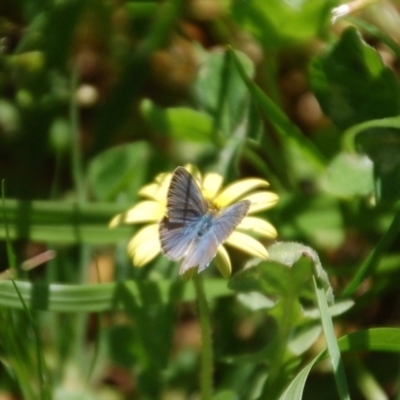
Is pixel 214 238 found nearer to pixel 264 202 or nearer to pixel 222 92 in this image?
pixel 264 202

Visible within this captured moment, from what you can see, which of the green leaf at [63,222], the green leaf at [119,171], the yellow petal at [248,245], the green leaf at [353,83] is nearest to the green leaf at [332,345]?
the yellow petal at [248,245]

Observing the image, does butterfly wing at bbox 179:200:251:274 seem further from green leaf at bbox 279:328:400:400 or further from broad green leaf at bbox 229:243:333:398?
green leaf at bbox 279:328:400:400

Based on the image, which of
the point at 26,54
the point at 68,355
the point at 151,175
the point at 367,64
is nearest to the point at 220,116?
the point at 151,175

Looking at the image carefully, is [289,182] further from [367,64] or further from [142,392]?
[142,392]

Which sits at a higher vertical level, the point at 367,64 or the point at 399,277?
the point at 367,64

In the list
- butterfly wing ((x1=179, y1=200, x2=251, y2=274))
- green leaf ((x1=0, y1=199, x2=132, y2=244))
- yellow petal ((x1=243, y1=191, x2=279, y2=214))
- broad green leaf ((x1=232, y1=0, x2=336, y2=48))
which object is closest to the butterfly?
butterfly wing ((x1=179, y1=200, x2=251, y2=274))

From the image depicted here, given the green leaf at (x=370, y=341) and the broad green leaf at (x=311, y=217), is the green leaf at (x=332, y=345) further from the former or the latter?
the broad green leaf at (x=311, y=217)
